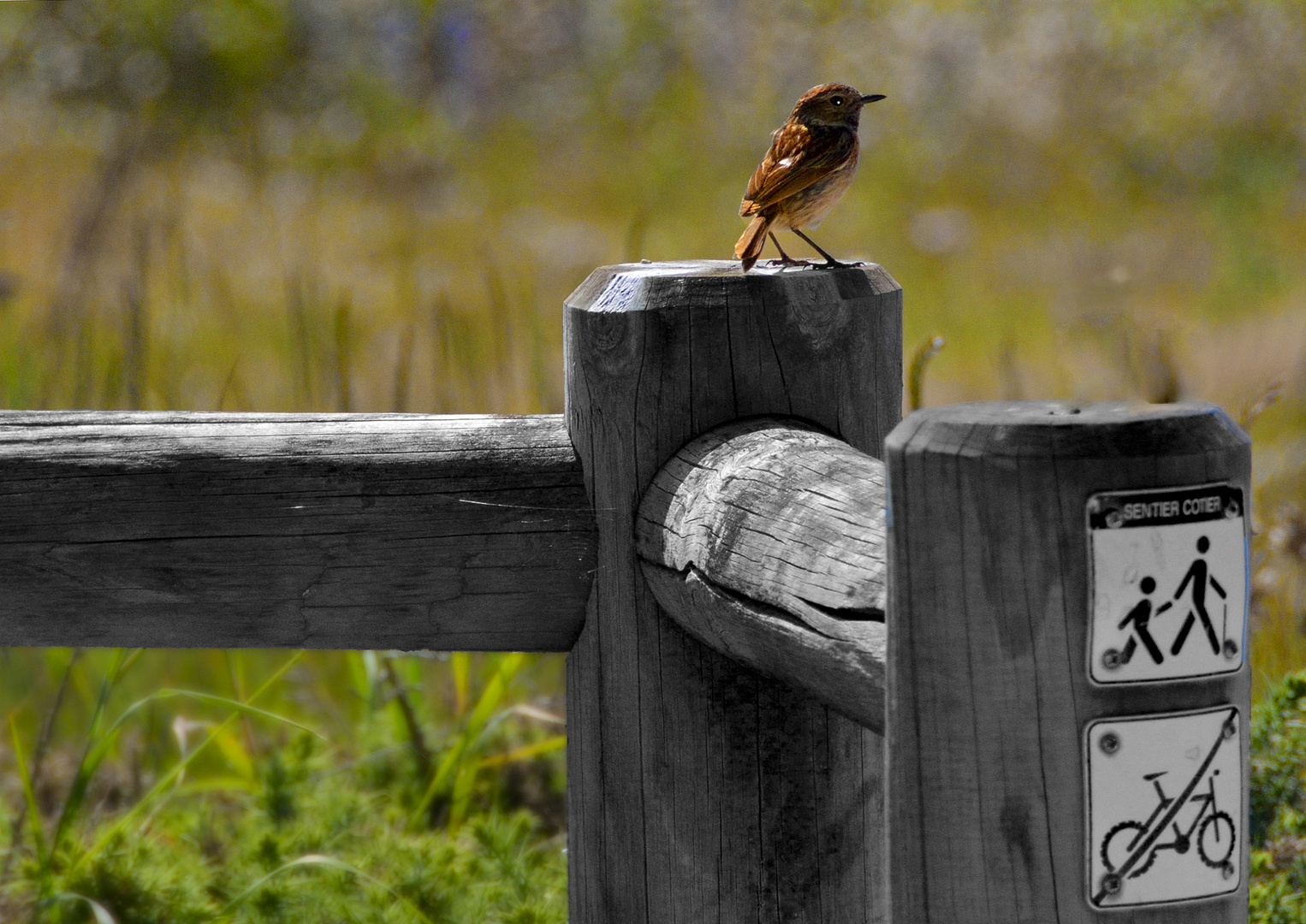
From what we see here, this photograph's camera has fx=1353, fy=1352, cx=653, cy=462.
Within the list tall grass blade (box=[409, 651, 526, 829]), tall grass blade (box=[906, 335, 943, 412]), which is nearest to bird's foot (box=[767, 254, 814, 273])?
tall grass blade (box=[906, 335, 943, 412])

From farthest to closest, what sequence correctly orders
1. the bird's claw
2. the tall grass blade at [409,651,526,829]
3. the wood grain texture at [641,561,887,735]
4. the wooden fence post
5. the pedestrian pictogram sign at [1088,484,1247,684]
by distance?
the tall grass blade at [409,651,526,829] → the bird's claw → the wooden fence post → the wood grain texture at [641,561,887,735] → the pedestrian pictogram sign at [1088,484,1247,684]

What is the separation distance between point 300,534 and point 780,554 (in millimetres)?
584

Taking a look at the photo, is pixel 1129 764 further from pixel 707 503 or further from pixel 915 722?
pixel 707 503

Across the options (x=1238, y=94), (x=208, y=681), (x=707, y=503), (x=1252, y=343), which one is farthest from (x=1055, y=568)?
(x=1238, y=94)

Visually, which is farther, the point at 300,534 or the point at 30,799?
the point at 30,799

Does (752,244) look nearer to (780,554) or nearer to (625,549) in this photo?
(625,549)

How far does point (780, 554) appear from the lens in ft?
3.69

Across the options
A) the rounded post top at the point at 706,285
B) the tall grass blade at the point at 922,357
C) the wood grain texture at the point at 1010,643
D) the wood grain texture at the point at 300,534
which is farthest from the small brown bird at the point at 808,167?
the wood grain texture at the point at 1010,643

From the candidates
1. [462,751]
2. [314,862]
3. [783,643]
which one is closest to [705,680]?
[783,643]

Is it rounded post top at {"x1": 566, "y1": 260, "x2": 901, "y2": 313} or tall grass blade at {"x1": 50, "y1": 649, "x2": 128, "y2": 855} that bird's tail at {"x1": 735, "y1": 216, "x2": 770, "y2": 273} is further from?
tall grass blade at {"x1": 50, "y1": 649, "x2": 128, "y2": 855}

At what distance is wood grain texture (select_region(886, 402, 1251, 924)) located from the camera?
82cm

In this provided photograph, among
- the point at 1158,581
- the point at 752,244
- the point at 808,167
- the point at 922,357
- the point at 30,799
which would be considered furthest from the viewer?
the point at 30,799

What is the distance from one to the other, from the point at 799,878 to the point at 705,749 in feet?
0.54

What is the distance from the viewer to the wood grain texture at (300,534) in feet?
4.73
